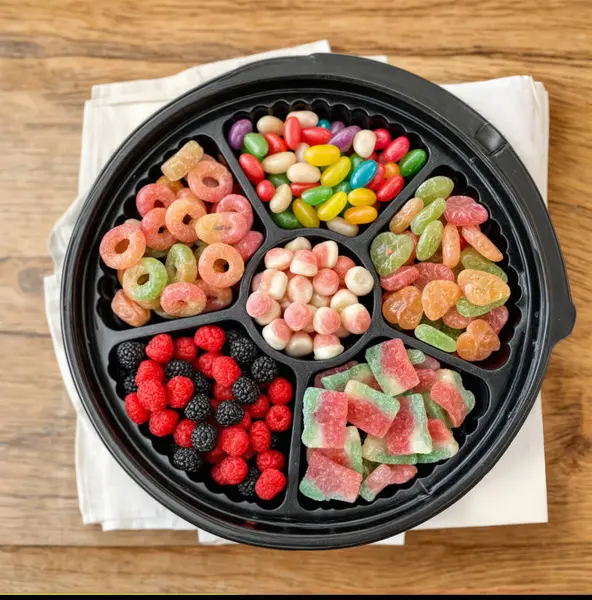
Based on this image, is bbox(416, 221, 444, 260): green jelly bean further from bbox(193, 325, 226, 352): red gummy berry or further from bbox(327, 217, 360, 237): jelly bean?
bbox(193, 325, 226, 352): red gummy berry

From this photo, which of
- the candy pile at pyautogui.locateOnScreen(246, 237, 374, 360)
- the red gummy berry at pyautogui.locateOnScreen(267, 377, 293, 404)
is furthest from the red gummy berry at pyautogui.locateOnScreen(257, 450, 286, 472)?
the candy pile at pyautogui.locateOnScreen(246, 237, 374, 360)

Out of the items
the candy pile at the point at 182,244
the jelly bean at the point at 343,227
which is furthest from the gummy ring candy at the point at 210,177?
the jelly bean at the point at 343,227

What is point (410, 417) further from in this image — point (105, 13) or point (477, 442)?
point (105, 13)

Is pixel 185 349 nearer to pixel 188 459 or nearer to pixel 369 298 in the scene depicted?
pixel 188 459

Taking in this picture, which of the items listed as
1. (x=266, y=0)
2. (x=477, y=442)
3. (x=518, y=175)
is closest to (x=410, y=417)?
(x=477, y=442)

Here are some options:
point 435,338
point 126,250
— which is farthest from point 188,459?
point 435,338

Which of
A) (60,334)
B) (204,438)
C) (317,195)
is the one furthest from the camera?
(60,334)
